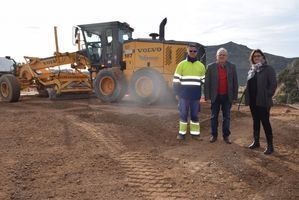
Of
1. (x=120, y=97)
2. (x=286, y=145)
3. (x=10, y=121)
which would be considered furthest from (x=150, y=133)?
(x=120, y=97)

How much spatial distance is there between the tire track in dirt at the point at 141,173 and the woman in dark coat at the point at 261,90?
79.9 inches

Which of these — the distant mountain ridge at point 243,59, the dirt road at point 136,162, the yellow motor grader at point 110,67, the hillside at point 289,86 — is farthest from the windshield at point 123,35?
the distant mountain ridge at point 243,59

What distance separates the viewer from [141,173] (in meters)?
5.70

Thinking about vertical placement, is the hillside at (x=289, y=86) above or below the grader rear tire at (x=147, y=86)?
below

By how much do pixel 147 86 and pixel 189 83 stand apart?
476cm

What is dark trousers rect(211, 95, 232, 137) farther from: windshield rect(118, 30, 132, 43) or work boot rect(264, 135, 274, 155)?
windshield rect(118, 30, 132, 43)

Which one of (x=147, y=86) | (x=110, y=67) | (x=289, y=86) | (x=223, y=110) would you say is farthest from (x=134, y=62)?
(x=289, y=86)

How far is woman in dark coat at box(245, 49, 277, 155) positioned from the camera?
6543 millimetres

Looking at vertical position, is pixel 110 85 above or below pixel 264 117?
below

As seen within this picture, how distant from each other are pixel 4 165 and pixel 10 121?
11.5 feet

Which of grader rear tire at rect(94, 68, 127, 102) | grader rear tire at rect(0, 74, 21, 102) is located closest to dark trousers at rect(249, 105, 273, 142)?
grader rear tire at rect(94, 68, 127, 102)

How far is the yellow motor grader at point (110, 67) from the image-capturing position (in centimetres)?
1233

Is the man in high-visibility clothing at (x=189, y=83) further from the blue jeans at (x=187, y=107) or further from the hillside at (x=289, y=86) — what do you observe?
the hillside at (x=289, y=86)

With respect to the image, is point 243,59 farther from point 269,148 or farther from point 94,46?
point 269,148
